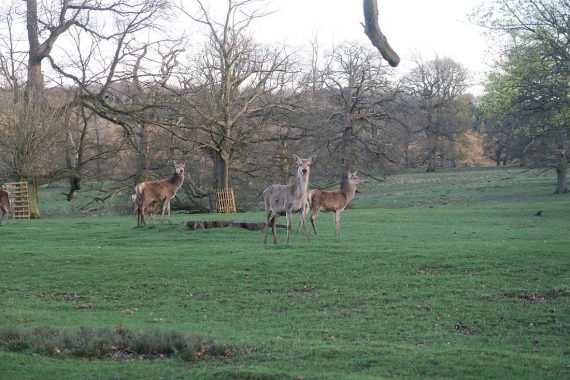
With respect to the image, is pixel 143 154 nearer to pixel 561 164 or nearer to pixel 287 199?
pixel 287 199

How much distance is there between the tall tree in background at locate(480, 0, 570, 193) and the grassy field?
9.22m

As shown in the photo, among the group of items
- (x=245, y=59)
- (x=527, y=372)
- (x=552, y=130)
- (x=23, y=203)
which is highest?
(x=245, y=59)

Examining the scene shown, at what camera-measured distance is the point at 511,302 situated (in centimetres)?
1358

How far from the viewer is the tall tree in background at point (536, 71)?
1174 inches

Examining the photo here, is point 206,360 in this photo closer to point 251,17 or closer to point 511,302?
point 511,302

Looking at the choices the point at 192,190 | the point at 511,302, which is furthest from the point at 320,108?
the point at 511,302

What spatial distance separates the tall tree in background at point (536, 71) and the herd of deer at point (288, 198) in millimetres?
10124

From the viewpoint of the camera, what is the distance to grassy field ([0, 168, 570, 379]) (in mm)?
8977

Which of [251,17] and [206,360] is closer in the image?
[206,360]

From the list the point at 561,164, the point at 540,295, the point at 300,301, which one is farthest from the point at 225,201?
the point at 540,295

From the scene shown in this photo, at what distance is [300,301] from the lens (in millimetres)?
13688

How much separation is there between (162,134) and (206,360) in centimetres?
3435

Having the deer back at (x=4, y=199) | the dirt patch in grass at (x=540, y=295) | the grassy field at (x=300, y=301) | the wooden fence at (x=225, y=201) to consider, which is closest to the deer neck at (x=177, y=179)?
the grassy field at (x=300, y=301)

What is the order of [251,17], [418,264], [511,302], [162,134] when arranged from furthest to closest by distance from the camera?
[251,17] → [162,134] → [418,264] → [511,302]
